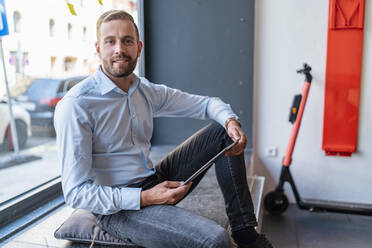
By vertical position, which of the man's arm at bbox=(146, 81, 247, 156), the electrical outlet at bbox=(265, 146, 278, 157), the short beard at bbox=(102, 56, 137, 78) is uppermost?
the short beard at bbox=(102, 56, 137, 78)

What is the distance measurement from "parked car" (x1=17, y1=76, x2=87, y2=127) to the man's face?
926 millimetres

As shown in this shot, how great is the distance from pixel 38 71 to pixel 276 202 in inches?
77.4

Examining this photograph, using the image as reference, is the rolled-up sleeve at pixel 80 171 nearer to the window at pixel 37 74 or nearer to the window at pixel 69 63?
the window at pixel 37 74

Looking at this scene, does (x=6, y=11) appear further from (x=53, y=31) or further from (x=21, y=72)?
(x=53, y=31)

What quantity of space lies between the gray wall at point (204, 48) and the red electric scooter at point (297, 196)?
16.0 inches

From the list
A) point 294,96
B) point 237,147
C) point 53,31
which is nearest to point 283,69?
point 294,96

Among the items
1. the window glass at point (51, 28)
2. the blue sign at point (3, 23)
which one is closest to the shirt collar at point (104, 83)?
the blue sign at point (3, 23)

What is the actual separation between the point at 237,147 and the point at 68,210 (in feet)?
3.54

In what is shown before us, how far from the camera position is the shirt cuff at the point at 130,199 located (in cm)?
125

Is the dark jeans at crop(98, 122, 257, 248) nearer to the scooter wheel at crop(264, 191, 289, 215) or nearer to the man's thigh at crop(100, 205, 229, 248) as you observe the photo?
the man's thigh at crop(100, 205, 229, 248)

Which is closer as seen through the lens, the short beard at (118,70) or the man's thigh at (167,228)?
the man's thigh at (167,228)

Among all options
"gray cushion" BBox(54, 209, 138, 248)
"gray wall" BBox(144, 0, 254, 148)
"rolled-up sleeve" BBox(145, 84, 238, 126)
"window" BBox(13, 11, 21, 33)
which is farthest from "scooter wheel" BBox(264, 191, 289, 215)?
"window" BBox(13, 11, 21, 33)

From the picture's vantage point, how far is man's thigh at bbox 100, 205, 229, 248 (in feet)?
3.84

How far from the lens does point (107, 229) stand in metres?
1.41
